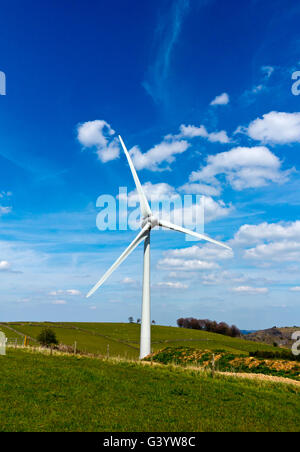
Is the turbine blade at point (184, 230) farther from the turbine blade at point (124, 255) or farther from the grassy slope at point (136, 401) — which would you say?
the grassy slope at point (136, 401)

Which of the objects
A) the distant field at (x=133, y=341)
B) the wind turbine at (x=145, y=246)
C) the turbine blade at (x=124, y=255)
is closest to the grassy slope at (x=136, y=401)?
the turbine blade at (x=124, y=255)

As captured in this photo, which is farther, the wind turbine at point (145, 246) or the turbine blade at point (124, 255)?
the wind turbine at point (145, 246)

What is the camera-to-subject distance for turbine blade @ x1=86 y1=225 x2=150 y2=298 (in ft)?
124

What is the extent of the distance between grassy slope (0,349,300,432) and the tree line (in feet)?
517

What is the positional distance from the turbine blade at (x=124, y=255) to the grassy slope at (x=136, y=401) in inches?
461

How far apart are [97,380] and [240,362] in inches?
694

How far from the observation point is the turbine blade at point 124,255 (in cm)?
3766

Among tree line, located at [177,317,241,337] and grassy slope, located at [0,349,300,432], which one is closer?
grassy slope, located at [0,349,300,432]

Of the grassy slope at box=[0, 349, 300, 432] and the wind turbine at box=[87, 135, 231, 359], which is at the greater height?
the wind turbine at box=[87, 135, 231, 359]

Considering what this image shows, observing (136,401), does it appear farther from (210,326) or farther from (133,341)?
(210,326)

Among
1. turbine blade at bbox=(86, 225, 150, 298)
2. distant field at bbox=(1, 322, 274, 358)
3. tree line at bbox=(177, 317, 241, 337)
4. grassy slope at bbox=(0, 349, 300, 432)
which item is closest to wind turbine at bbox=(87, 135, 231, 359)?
turbine blade at bbox=(86, 225, 150, 298)

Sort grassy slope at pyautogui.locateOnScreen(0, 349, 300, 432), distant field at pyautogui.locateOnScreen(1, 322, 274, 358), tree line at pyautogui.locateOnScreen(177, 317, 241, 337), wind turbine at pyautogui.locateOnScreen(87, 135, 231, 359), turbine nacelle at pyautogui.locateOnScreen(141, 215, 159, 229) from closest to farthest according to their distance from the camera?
grassy slope at pyautogui.locateOnScreen(0, 349, 300, 432)
wind turbine at pyautogui.locateOnScreen(87, 135, 231, 359)
turbine nacelle at pyautogui.locateOnScreen(141, 215, 159, 229)
distant field at pyautogui.locateOnScreen(1, 322, 274, 358)
tree line at pyautogui.locateOnScreen(177, 317, 241, 337)

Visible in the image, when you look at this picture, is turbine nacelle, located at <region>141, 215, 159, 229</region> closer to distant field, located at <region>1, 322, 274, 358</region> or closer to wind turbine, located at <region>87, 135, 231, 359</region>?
wind turbine, located at <region>87, 135, 231, 359</region>

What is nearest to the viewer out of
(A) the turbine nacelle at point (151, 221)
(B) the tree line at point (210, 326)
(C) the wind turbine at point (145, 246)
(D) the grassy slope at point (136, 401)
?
(D) the grassy slope at point (136, 401)
